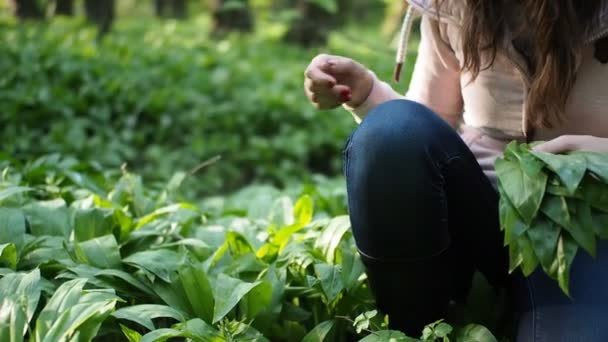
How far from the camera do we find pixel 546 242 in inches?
58.6

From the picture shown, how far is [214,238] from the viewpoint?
2324mm

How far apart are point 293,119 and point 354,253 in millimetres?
3576

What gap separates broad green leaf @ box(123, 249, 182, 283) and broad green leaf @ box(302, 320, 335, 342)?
0.37 metres

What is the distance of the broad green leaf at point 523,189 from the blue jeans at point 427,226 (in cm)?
13

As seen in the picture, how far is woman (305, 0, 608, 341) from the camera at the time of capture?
62.1 inches

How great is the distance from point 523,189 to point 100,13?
316 inches

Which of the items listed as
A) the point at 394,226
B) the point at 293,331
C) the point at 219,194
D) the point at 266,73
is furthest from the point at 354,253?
the point at 266,73

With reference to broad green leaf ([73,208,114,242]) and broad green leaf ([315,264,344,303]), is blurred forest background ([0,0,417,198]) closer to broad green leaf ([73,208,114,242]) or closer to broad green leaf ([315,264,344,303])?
broad green leaf ([73,208,114,242])

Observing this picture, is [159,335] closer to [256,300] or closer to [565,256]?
[256,300]

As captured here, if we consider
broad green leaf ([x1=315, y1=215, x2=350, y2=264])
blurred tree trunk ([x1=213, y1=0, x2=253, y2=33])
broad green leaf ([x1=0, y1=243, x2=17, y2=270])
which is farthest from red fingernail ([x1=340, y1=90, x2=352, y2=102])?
blurred tree trunk ([x1=213, y1=0, x2=253, y2=33])

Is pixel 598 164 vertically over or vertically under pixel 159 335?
over

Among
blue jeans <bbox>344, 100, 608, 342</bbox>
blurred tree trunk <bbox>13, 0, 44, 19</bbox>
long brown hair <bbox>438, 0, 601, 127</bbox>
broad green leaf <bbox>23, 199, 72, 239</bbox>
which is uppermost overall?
long brown hair <bbox>438, 0, 601, 127</bbox>

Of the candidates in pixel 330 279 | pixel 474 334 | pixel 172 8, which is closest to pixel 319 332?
pixel 330 279

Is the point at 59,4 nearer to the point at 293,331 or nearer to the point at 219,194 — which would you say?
the point at 219,194
